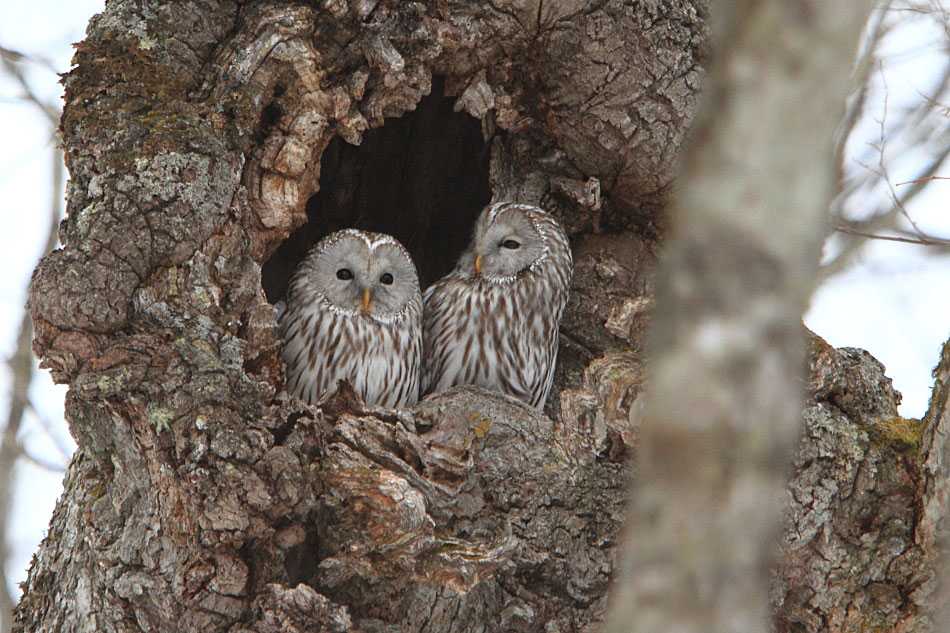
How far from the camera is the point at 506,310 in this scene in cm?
450

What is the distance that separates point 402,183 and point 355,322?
2.71 feet

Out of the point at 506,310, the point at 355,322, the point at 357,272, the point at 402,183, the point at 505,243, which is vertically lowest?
the point at 355,322

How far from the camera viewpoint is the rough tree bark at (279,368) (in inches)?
112

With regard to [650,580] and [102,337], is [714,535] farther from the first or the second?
[102,337]

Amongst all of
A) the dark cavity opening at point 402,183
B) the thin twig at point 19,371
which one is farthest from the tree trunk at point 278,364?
the thin twig at point 19,371

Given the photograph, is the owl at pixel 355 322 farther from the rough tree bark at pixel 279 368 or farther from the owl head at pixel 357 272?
the rough tree bark at pixel 279 368

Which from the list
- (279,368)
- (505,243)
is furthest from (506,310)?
(279,368)

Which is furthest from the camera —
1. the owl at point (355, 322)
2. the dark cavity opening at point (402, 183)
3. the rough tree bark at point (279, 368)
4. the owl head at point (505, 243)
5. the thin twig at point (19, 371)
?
the thin twig at point (19, 371)

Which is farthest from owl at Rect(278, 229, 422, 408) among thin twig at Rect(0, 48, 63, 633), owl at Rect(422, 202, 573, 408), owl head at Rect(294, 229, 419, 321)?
thin twig at Rect(0, 48, 63, 633)

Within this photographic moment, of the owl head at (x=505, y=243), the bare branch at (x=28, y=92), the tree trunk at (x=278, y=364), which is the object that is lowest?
the tree trunk at (x=278, y=364)

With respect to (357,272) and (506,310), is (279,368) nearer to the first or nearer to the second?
(357,272)

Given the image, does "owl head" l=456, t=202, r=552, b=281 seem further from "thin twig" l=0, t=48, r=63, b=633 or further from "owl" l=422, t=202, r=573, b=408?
"thin twig" l=0, t=48, r=63, b=633

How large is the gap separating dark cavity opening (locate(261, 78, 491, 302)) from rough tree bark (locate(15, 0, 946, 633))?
0.65 m

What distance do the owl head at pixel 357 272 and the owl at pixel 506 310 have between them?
305mm
